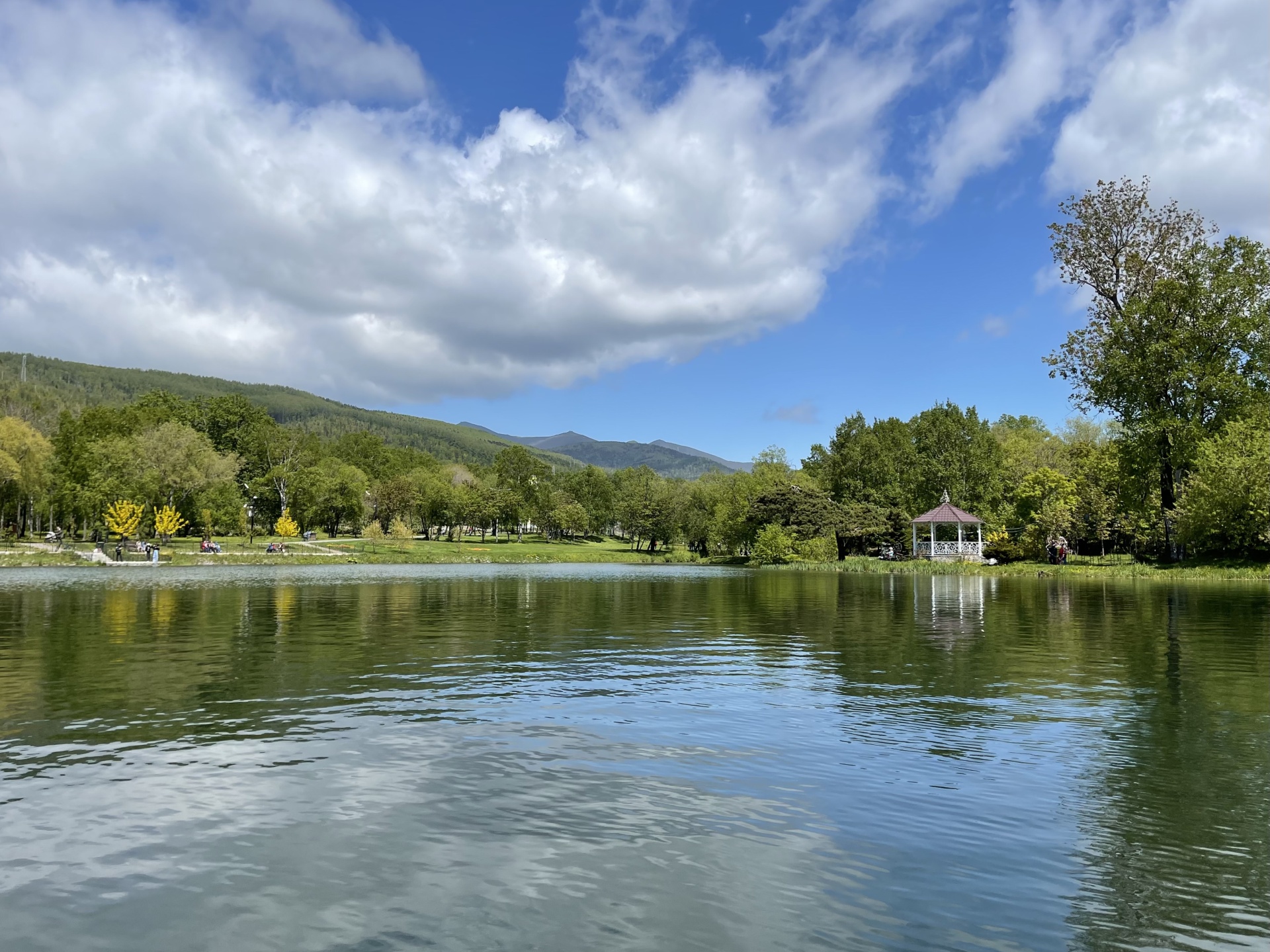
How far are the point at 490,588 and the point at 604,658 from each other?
2731cm

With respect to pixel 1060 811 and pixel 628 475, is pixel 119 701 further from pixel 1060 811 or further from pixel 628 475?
pixel 628 475

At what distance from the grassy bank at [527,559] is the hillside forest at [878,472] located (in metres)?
2.72

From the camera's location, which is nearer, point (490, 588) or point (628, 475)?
point (490, 588)

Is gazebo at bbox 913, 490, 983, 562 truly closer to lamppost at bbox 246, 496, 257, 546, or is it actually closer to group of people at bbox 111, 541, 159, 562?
group of people at bbox 111, 541, 159, 562

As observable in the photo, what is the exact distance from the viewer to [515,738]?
36.2 feet

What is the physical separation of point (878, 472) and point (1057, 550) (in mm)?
25748

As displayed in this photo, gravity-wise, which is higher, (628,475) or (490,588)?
(628,475)

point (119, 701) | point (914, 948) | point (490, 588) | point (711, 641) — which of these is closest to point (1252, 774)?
point (914, 948)

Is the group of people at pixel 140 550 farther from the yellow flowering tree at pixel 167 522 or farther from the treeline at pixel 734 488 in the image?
the treeline at pixel 734 488

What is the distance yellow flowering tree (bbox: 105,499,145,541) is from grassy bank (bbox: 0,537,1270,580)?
10.6 ft

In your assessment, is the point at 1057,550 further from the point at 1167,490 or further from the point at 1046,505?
the point at 1167,490

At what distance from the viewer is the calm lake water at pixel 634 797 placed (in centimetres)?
581

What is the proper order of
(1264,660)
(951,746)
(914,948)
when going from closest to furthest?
(914,948) < (951,746) < (1264,660)

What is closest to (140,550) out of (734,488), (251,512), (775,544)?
(251,512)
